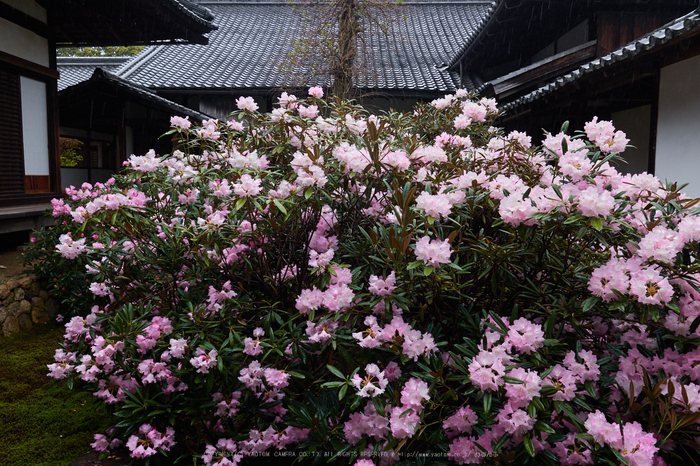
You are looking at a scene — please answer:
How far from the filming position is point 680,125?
14.9 ft

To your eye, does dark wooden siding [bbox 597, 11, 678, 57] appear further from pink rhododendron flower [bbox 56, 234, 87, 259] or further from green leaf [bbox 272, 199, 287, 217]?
pink rhododendron flower [bbox 56, 234, 87, 259]

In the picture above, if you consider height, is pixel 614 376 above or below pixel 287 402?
above

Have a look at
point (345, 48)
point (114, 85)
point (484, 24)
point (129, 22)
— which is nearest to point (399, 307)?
point (129, 22)

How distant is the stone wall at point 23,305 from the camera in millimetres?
5031

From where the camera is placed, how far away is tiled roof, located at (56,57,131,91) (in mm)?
15898

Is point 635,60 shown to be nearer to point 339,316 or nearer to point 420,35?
point 339,316

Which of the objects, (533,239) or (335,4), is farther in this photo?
(335,4)

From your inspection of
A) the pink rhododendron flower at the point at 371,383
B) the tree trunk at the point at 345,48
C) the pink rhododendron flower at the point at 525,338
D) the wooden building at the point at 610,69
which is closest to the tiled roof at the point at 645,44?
the wooden building at the point at 610,69

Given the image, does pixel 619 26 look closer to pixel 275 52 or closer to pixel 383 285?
pixel 383 285

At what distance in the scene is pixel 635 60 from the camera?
448 centimetres

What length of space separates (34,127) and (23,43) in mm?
1254

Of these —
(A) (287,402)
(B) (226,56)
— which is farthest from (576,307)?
(B) (226,56)

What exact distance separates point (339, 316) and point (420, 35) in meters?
16.7

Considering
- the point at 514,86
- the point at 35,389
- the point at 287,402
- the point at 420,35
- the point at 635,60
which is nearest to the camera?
the point at 287,402
